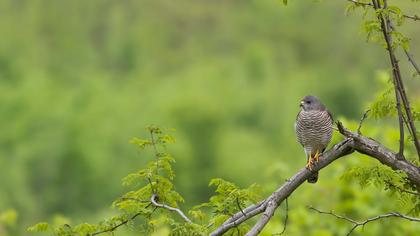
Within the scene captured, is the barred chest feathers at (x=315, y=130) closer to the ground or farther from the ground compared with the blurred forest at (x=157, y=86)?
closer to the ground

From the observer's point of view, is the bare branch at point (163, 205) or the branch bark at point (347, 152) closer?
the branch bark at point (347, 152)

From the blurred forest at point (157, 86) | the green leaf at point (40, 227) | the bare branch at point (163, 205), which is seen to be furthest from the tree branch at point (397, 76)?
the blurred forest at point (157, 86)

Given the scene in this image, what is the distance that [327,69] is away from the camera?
2744 inches

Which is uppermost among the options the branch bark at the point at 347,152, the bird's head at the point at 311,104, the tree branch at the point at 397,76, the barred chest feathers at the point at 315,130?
the bird's head at the point at 311,104

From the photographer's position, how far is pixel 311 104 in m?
6.63

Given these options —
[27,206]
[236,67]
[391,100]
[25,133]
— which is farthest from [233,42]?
[391,100]

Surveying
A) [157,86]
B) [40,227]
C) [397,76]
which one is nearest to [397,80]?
[397,76]

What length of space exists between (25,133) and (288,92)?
2020 cm

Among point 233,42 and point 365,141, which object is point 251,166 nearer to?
point 233,42

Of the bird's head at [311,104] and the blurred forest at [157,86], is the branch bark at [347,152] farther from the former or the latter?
the blurred forest at [157,86]

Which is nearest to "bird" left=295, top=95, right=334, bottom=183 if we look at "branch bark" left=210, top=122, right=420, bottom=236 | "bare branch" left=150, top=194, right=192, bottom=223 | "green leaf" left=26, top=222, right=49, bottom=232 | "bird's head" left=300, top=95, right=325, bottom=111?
"bird's head" left=300, top=95, right=325, bottom=111

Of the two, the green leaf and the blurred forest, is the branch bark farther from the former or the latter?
the blurred forest

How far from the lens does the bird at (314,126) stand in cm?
645

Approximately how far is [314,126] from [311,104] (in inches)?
8.7
